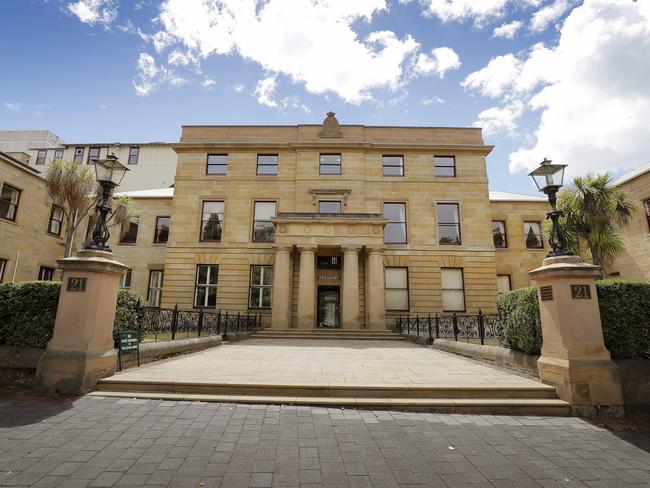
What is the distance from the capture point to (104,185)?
7.11 metres

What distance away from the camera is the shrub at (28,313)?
21.5ft

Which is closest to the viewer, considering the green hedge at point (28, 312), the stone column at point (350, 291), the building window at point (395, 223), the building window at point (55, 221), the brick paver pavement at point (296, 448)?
the brick paver pavement at point (296, 448)

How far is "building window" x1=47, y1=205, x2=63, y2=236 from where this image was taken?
22156 millimetres

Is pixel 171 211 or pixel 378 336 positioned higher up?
pixel 171 211

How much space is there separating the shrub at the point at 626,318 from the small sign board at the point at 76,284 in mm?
9881

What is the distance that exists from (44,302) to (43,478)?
4808 millimetres

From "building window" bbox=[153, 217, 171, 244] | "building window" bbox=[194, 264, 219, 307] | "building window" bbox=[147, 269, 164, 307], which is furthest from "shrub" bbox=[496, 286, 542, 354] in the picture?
"building window" bbox=[153, 217, 171, 244]

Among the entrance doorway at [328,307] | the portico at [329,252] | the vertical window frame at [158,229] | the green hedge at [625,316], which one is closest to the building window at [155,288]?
the vertical window frame at [158,229]

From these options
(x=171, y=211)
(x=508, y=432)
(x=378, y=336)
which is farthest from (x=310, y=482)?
(x=171, y=211)

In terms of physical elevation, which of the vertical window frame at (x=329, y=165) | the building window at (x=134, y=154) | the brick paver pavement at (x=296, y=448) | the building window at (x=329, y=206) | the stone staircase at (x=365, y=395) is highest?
the building window at (x=134, y=154)

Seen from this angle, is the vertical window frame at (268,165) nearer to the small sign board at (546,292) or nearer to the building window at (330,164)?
the building window at (330,164)

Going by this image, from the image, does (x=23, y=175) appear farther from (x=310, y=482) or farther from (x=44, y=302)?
(x=310, y=482)

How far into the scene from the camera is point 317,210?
22094mm

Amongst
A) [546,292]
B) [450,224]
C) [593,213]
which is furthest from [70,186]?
[593,213]
